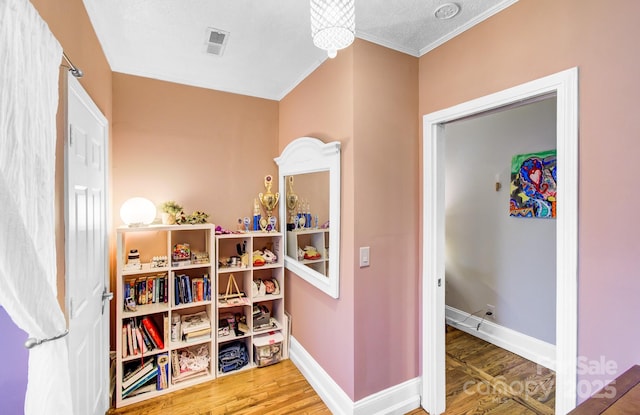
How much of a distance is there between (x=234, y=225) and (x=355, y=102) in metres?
1.70

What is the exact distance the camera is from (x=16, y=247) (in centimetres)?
72

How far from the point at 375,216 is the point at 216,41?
64.2 inches

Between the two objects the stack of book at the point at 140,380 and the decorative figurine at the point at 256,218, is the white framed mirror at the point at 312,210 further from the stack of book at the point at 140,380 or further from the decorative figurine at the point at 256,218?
the stack of book at the point at 140,380

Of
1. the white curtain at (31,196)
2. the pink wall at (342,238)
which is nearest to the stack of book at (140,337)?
the pink wall at (342,238)

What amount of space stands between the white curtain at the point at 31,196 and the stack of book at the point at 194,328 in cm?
148

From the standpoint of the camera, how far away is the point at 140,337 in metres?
2.18

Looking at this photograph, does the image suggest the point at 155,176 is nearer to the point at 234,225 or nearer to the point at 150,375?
the point at 234,225

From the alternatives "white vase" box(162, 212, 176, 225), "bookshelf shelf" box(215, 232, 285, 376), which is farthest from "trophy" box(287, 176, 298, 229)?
"white vase" box(162, 212, 176, 225)

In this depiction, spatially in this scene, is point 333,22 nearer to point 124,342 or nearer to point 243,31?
point 243,31

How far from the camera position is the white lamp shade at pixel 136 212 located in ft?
7.22

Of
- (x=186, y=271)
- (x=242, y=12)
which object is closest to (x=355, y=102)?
(x=242, y=12)

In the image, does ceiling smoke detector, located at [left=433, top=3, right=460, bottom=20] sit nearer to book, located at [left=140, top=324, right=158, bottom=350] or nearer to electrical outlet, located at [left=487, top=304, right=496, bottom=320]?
electrical outlet, located at [left=487, top=304, right=496, bottom=320]

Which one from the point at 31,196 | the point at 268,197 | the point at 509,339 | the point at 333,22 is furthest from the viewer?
the point at 268,197

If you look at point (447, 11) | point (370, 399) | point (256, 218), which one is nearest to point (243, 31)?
point (447, 11)
